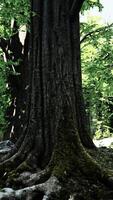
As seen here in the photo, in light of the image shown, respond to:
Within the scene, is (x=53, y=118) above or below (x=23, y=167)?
above

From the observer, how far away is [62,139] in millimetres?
9742

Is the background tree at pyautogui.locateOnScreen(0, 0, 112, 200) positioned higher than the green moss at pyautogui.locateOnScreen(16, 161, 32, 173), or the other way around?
the background tree at pyautogui.locateOnScreen(0, 0, 112, 200)

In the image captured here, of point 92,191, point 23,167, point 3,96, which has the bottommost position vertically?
point 92,191

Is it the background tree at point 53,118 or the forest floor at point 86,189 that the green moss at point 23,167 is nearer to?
the background tree at point 53,118

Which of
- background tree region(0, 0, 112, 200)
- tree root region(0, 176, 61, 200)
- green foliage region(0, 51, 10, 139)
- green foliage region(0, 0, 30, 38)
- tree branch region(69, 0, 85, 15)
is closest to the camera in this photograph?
tree root region(0, 176, 61, 200)

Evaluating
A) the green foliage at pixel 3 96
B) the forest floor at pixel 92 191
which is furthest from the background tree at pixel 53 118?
the green foliage at pixel 3 96

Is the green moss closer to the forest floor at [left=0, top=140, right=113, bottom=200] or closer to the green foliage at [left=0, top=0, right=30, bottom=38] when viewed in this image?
the forest floor at [left=0, top=140, right=113, bottom=200]

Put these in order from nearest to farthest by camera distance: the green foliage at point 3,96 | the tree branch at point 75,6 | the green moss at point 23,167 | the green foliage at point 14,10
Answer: the green moss at point 23,167, the tree branch at point 75,6, the green foliage at point 14,10, the green foliage at point 3,96

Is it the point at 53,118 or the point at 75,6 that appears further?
the point at 75,6

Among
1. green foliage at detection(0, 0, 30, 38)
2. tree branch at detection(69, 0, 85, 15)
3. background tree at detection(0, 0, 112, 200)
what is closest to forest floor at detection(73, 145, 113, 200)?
background tree at detection(0, 0, 112, 200)

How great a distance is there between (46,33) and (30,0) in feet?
6.27

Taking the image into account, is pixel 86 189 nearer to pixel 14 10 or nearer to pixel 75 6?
pixel 75 6

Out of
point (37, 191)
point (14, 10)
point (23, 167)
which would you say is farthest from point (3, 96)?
point (37, 191)

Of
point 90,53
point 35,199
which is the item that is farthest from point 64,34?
point 90,53
